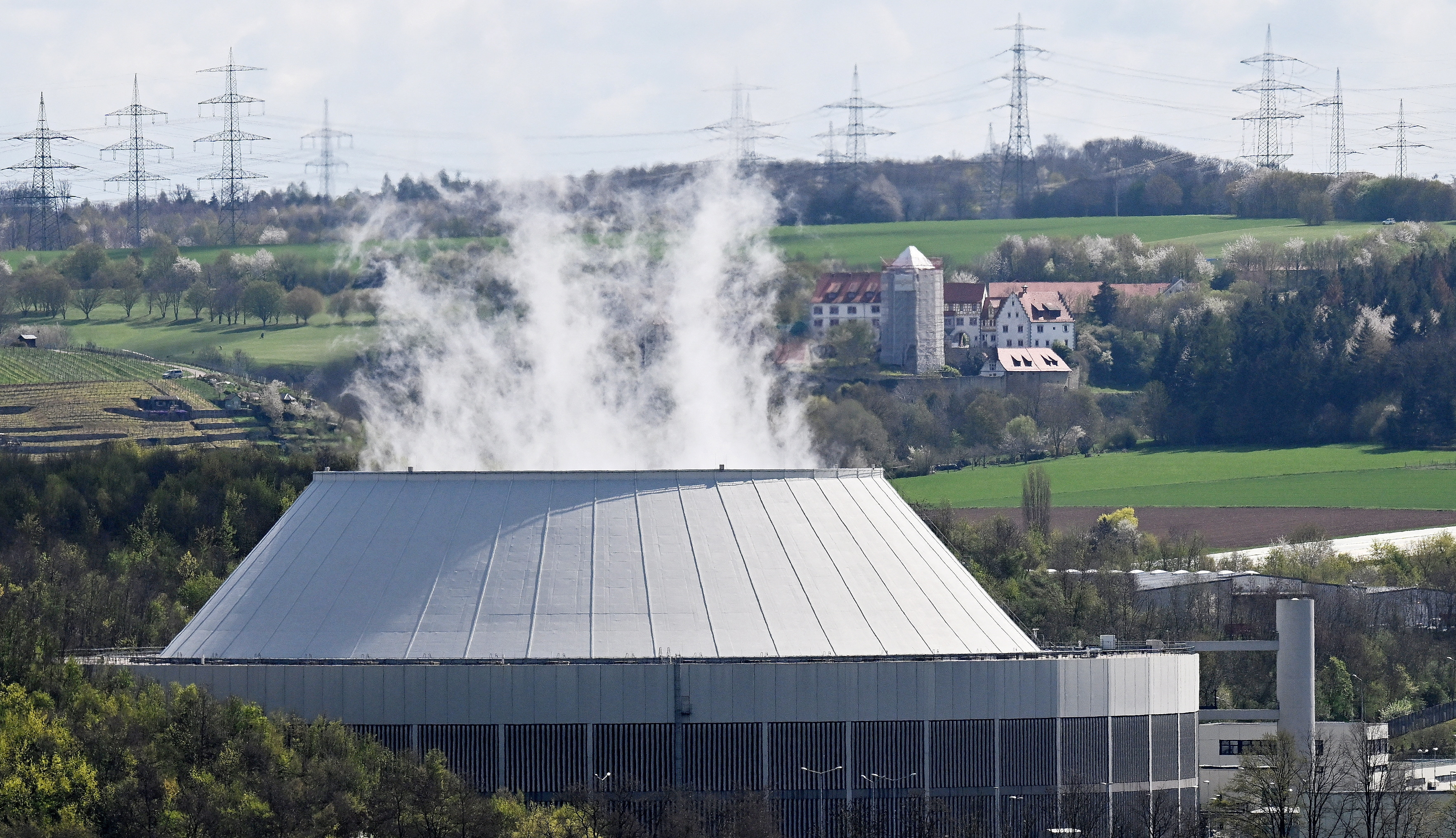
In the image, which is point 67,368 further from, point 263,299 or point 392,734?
point 392,734

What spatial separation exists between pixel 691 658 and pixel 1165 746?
13312mm

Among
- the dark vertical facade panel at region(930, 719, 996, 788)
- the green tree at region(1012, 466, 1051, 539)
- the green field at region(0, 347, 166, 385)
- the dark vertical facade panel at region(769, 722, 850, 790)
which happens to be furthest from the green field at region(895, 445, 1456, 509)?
the dark vertical facade panel at region(769, 722, 850, 790)

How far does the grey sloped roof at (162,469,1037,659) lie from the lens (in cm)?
6094

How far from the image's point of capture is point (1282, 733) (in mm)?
73750

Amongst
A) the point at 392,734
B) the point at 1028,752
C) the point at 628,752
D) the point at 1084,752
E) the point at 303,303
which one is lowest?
the point at 1084,752

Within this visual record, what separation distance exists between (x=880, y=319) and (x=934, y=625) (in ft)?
435

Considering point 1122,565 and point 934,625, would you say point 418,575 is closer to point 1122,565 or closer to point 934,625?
point 934,625

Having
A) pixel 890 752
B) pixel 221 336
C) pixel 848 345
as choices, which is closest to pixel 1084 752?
pixel 890 752

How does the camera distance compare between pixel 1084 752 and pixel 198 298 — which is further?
pixel 198 298

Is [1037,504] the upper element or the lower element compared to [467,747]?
lower

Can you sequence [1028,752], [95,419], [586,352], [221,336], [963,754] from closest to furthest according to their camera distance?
[963,754], [1028,752], [586,352], [95,419], [221,336]

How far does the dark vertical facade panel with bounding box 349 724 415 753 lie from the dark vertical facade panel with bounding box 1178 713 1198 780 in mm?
20690

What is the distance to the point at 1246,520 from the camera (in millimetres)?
145125

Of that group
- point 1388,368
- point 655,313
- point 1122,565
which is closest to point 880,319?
point 1388,368
